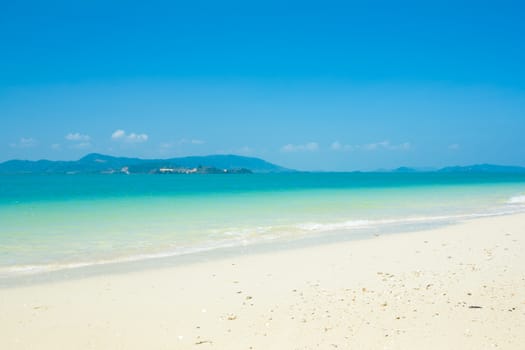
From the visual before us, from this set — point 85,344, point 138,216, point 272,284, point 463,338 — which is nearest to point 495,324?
point 463,338

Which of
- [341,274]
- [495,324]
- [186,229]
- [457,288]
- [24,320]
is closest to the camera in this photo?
[495,324]

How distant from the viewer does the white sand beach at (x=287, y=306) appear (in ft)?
18.5

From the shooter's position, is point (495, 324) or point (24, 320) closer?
point (495, 324)

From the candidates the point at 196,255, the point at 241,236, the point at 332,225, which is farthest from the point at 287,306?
the point at 332,225

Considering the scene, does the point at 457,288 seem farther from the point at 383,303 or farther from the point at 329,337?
the point at 329,337

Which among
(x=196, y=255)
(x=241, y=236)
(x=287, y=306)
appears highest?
(x=241, y=236)

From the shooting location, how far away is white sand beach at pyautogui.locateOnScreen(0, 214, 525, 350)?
564cm

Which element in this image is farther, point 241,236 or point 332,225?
point 332,225

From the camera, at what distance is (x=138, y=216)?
23.6m

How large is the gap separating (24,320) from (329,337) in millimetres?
4371

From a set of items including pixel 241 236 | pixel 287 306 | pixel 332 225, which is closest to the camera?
pixel 287 306

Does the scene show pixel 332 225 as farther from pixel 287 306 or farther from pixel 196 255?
pixel 287 306

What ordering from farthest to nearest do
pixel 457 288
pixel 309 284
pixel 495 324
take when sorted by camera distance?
pixel 309 284 → pixel 457 288 → pixel 495 324

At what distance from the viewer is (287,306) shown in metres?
6.98
